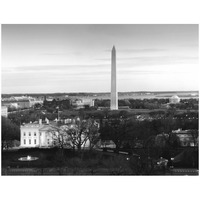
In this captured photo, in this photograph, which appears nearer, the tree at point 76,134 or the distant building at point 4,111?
the distant building at point 4,111

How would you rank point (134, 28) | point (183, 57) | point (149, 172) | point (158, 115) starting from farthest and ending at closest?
1. point (158, 115)
2. point (183, 57)
3. point (134, 28)
4. point (149, 172)

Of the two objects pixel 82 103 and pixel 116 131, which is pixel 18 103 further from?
pixel 116 131

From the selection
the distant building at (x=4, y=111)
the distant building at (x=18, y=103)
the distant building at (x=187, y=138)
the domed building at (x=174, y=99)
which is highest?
the domed building at (x=174, y=99)

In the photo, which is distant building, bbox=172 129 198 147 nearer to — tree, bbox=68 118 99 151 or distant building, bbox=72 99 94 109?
tree, bbox=68 118 99 151

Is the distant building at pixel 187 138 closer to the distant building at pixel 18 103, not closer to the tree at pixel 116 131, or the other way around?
the tree at pixel 116 131

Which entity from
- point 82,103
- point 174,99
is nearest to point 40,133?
point 82,103

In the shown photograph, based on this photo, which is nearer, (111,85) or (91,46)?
(91,46)

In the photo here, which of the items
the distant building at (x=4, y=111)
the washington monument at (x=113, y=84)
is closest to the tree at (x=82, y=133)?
the washington monument at (x=113, y=84)

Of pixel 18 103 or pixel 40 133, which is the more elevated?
pixel 18 103

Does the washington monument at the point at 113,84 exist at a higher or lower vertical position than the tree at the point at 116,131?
higher

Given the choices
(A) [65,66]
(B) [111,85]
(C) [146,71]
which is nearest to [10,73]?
(A) [65,66]

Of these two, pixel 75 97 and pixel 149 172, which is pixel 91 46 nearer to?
Result: pixel 75 97
